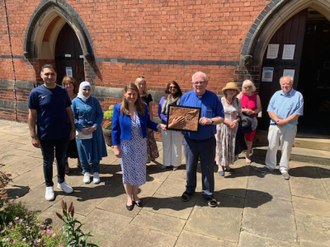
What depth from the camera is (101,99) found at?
6707mm

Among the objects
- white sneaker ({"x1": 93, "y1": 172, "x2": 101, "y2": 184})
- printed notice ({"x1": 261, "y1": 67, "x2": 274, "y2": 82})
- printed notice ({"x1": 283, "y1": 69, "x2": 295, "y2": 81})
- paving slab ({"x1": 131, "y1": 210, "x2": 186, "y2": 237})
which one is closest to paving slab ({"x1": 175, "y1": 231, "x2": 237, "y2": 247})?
paving slab ({"x1": 131, "y1": 210, "x2": 186, "y2": 237})

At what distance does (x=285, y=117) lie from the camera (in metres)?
4.24

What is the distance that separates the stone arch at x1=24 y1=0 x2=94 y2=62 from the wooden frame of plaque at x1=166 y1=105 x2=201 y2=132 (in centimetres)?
415

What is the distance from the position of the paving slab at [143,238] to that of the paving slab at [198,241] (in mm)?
99

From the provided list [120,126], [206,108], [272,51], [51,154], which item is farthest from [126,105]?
[272,51]

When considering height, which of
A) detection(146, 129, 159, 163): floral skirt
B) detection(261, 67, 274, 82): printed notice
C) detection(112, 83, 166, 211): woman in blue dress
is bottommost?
detection(146, 129, 159, 163): floral skirt

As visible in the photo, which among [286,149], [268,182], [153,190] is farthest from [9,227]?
[286,149]

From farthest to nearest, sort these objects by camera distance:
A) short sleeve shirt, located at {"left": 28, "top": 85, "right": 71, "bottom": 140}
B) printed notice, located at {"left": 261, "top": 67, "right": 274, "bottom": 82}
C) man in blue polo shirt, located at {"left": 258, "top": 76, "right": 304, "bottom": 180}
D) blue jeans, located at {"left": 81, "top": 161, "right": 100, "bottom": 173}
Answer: printed notice, located at {"left": 261, "top": 67, "right": 274, "bottom": 82}
blue jeans, located at {"left": 81, "top": 161, "right": 100, "bottom": 173}
man in blue polo shirt, located at {"left": 258, "top": 76, "right": 304, "bottom": 180}
short sleeve shirt, located at {"left": 28, "top": 85, "right": 71, "bottom": 140}

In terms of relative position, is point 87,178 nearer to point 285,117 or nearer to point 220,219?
point 220,219

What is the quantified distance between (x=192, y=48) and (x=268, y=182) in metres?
3.24

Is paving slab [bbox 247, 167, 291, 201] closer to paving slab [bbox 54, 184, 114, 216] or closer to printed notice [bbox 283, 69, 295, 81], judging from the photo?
printed notice [bbox 283, 69, 295, 81]

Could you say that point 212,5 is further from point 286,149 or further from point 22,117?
point 22,117

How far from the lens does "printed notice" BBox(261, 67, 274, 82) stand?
546cm

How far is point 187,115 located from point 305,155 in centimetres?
327
